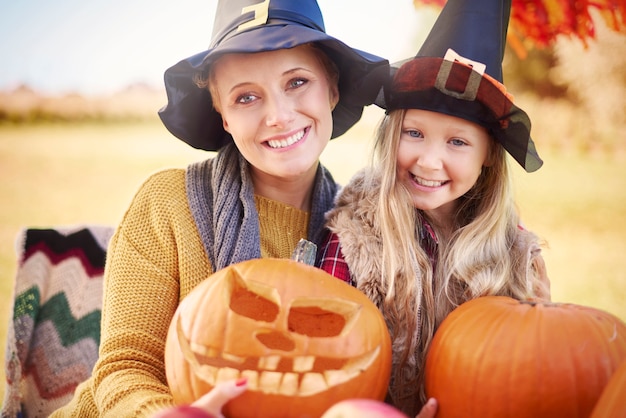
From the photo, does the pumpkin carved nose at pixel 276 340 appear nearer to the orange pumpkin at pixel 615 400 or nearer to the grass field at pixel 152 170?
the orange pumpkin at pixel 615 400

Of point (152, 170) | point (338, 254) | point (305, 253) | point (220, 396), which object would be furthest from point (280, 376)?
point (152, 170)

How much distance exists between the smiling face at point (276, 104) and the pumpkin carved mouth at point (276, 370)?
2.15ft

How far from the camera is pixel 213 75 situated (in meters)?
1.61

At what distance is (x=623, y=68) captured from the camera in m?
4.54

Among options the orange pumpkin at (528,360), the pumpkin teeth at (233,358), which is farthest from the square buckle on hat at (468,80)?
the pumpkin teeth at (233,358)

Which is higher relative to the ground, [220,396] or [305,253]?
[305,253]

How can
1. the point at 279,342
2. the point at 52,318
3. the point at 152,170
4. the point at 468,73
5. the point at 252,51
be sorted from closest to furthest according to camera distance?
the point at 279,342
the point at 252,51
the point at 468,73
the point at 52,318
the point at 152,170

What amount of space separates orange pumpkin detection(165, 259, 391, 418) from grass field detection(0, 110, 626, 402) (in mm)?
2967

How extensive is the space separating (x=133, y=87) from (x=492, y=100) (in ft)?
10.7

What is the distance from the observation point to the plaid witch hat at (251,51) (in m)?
1.42

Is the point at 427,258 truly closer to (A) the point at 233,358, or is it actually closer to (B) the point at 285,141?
(B) the point at 285,141

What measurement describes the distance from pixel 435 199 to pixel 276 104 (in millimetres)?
535

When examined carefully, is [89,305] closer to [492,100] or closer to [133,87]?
[492,100]

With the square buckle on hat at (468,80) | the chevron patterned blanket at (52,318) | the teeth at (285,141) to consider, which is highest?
the square buckle on hat at (468,80)
